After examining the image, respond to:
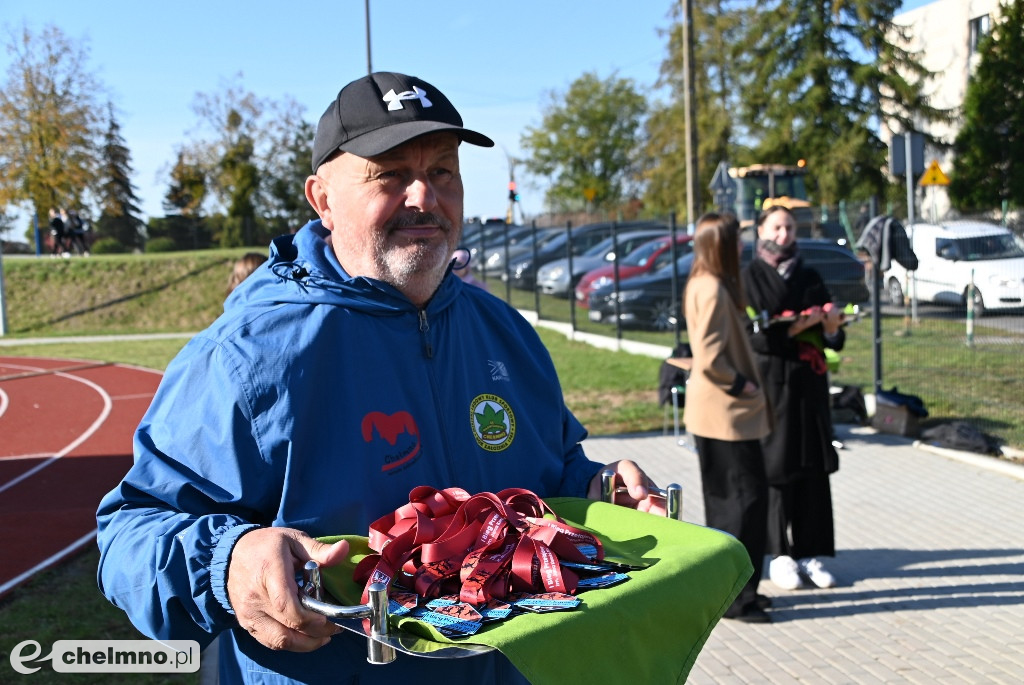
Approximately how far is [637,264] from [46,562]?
1512cm

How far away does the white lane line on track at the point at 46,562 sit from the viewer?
6.06m

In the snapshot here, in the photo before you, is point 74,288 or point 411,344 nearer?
point 411,344

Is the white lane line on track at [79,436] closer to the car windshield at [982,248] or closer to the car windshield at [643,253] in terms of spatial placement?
the car windshield at [643,253]

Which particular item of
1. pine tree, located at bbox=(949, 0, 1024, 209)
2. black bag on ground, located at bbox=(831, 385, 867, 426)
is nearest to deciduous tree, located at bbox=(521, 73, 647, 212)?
pine tree, located at bbox=(949, 0, 1024, 209)

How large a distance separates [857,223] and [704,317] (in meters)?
17.5

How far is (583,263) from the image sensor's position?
2334cm

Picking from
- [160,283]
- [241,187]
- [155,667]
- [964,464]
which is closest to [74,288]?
[160,283]

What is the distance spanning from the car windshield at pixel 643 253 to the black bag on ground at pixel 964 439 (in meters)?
10.8

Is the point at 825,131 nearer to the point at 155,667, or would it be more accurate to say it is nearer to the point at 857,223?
the point at 857,223

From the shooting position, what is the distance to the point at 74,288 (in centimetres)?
3244

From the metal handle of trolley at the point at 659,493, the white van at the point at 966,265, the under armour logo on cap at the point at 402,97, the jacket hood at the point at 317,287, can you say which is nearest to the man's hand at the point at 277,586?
the jacket hood at the point at 317,287

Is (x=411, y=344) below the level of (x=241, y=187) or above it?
below

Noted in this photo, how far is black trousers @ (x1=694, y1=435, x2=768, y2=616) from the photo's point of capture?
548 cm

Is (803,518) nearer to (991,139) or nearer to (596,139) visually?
(991,139)
